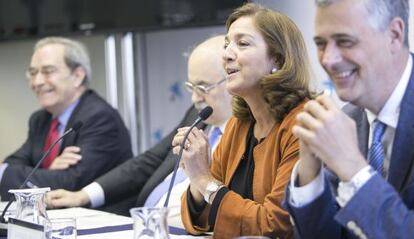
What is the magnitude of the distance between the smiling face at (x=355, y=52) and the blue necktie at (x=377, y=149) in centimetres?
7

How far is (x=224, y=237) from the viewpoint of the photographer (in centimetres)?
173

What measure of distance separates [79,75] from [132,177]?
74cm

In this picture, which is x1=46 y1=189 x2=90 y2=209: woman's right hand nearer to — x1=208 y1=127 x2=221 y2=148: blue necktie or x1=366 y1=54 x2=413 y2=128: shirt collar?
x1=208 y1=127 x2=221 y2=148: blue necktie

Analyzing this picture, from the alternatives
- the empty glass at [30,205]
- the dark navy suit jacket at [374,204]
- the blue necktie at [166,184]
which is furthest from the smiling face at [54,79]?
the dark navy suit jacket at [374,204]

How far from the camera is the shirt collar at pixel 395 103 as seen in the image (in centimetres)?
144

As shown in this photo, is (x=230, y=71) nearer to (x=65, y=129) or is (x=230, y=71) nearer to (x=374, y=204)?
(x=374, y=204)

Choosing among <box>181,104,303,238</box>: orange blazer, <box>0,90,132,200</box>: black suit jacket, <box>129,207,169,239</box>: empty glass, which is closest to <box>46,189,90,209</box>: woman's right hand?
<box>0,90,132,200</box>: black suit jacket

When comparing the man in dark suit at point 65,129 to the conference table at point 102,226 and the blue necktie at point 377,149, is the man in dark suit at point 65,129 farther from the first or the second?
the blue necktie at point 377,149

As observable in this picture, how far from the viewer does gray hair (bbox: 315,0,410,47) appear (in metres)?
1.38

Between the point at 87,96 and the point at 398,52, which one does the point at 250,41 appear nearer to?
the point at 398,52

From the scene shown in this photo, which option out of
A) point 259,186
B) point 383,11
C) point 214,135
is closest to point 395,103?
point 383,11

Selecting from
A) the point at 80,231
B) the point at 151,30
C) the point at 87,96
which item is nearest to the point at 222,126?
the point at 80,231

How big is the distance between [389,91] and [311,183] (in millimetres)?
243

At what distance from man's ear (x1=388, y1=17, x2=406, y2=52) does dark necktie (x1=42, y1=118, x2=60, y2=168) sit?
2036 millimetres
